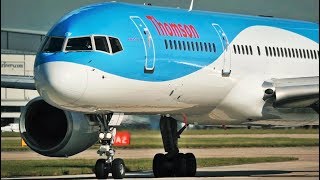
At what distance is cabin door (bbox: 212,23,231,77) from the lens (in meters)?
28.8

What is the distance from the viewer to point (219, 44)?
2894cm

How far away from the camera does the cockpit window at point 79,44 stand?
25.2 metres

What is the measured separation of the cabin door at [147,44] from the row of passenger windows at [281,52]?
364 centimetres

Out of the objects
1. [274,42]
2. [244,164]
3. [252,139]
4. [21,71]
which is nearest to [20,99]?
[21,71]

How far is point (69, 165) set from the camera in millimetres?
37438

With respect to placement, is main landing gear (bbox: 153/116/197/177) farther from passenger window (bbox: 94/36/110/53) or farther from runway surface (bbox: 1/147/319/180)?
passenger window (bbox: 94/36/110/53)

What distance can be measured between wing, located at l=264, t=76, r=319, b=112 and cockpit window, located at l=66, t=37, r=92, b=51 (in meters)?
6.16

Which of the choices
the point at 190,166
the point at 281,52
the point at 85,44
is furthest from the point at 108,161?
the point at 281,52

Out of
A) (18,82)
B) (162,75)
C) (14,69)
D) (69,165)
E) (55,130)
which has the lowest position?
(69,165)

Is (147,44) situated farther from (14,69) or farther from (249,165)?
(14,69)

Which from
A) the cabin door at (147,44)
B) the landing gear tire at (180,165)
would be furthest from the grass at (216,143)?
the cabin door at (147,44)

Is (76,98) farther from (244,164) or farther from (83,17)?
(244,164)

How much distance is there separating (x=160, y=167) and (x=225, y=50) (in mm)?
3919

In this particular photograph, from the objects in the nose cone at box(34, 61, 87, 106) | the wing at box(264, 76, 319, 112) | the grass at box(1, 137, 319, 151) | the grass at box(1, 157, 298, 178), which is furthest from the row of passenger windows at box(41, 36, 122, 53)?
the grass at box(1, 137, 319, 151)
